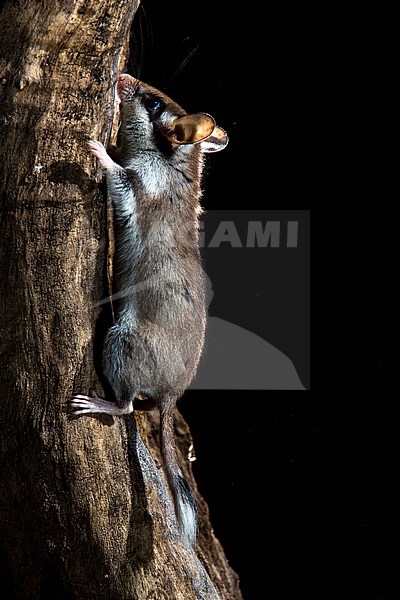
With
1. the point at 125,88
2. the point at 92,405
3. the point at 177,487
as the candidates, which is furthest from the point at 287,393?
the point at 125,88

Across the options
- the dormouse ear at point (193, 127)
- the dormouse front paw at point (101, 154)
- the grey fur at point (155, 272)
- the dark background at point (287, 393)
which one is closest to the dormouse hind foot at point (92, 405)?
the grey fur at point (155, 272)

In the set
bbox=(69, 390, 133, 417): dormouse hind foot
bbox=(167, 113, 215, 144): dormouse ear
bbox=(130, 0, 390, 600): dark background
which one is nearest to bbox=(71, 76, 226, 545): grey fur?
bbox=(69, 390, 133, 417): dormouse hind foot

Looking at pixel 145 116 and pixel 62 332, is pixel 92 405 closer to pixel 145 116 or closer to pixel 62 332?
pixel 62 332

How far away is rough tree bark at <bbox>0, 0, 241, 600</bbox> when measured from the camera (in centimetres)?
279

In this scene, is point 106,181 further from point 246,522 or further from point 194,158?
point 246,522

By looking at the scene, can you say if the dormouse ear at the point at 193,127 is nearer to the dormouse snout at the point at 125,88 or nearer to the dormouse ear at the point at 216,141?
the dormouse snout at the point at 125,88

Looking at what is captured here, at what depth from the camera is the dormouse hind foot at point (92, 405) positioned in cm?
294

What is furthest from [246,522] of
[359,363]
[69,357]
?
[69,357]

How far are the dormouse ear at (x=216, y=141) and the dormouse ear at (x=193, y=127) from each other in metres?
0.44

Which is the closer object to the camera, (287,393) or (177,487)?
(177,487)

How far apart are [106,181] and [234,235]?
111 centimetres

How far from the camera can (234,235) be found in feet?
13.1

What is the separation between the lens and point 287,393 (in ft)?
13.9

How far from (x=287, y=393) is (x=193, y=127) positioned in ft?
5.68
